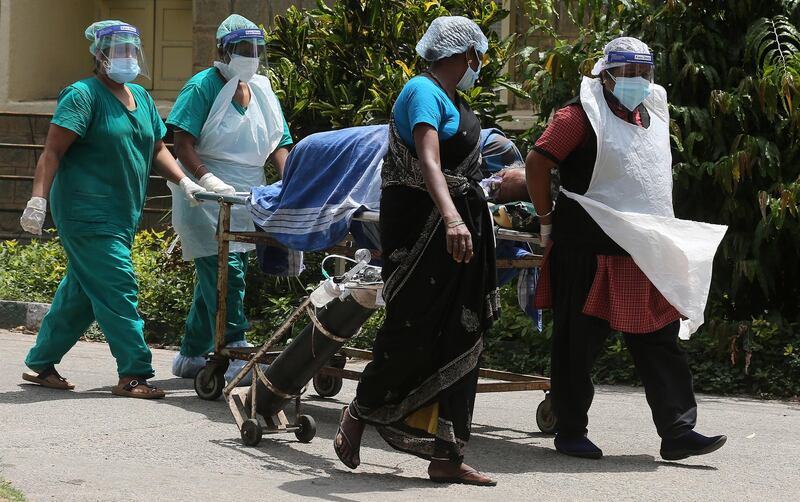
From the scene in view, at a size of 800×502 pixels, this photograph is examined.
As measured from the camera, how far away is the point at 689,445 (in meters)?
5.54

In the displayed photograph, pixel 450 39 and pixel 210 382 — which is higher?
pixel 450 39

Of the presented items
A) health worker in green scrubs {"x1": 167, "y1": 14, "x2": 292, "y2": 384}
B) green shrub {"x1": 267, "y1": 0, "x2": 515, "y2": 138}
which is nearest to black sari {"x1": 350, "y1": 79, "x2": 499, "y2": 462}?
health worker in green scrubs {"x1": 167, "y1": 14, "x2": 292, "y2": 384}

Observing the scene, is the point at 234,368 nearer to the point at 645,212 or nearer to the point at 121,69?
the point at 121,69

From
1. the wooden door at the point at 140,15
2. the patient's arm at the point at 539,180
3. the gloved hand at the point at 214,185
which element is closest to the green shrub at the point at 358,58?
the gloved hand at the point at 214,185

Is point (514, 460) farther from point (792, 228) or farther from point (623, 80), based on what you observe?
point (792, 228)

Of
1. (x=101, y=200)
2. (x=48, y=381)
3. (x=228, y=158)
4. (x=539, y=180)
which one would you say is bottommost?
(x=48, y=381)

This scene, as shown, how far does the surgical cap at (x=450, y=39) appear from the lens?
5.25 meters

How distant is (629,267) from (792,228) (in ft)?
8.55

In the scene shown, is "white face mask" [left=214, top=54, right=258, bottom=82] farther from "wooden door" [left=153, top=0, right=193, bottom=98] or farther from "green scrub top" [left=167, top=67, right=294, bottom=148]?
"wooden door" [left=153, top=0, right=193, bottom=98]

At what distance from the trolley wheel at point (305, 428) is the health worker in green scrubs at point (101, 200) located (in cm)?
127

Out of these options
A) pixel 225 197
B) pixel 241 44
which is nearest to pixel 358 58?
pixel 241 44

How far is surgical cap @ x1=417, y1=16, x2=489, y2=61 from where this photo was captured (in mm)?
5250

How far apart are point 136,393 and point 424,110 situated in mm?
2624

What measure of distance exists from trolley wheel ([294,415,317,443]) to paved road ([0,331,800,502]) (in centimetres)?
4
